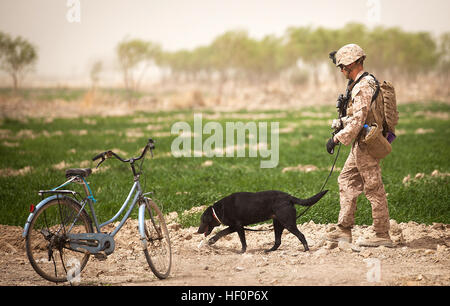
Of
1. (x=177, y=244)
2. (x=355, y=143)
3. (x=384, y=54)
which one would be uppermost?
(x=384, y=54)

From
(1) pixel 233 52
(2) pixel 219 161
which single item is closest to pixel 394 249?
(2) pixel 219 161

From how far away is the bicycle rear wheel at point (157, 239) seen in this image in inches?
231

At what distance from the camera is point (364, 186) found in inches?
267

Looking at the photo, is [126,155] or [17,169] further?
[126,155]

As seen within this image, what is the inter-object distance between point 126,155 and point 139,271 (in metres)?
12.0

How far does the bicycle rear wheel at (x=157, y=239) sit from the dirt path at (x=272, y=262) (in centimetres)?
16

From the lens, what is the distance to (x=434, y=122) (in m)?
27.3

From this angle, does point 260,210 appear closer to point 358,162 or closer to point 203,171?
point 358,162

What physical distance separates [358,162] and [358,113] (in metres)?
0.64

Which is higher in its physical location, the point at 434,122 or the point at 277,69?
the point at 277,69

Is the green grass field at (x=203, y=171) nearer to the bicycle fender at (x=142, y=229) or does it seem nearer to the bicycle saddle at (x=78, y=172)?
the bicycle fender at (x=142, y=229)

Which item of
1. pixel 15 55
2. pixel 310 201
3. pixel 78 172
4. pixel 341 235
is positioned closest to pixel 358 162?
pixel 310 201
